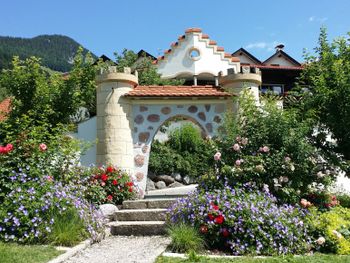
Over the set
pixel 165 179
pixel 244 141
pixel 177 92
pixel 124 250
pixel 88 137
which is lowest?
pixel 124 250

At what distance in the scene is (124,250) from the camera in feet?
19.2

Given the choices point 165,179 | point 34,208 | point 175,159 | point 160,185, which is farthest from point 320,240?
point 175,159

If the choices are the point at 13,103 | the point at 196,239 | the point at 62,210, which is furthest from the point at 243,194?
the point at 13,103

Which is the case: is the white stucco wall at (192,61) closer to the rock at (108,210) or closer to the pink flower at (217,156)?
the rock at (108,210)

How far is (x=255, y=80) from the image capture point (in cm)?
1020

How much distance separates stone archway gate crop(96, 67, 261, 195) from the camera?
32.1ft

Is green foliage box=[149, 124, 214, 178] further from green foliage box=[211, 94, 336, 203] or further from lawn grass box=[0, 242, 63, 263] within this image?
lawn grass box=[0, 242, 63, 263]

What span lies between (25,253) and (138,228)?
8.19 feet

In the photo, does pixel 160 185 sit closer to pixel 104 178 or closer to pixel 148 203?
pixel 104 178

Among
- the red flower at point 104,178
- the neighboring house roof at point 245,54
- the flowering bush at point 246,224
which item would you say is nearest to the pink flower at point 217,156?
the flowering bush at point 246,224

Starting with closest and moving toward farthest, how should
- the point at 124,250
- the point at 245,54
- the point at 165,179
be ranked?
the point at 124,250 < the point at 165,179 < the point at 245,54

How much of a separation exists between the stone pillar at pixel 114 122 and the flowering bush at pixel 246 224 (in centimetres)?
387

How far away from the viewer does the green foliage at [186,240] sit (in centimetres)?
549

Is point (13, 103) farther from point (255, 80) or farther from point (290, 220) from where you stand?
point (290, 220)
